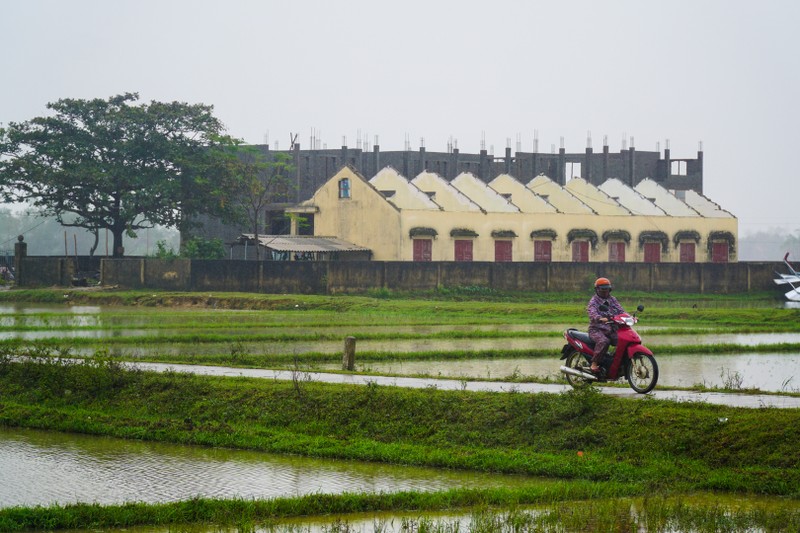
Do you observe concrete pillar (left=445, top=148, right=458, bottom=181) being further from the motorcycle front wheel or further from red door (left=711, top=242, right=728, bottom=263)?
the motorcycle front wheel

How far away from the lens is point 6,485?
36.6 feet

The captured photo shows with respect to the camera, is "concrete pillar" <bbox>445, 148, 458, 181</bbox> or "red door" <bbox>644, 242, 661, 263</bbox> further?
"concrete pillar" <bbox>445, 148, 458, 181</bbox>

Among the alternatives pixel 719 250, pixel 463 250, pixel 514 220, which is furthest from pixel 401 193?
pixel 719 250

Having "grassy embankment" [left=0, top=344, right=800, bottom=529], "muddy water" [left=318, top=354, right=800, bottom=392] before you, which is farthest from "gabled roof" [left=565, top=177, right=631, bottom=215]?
"grassy embankment" [left=0, top=344, right=800, bottom=529]

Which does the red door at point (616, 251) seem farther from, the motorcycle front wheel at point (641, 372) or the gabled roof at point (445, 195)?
the motorcycle front wheel at point (641, 372)

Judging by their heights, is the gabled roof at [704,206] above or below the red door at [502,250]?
above

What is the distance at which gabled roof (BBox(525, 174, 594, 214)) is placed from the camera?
62469 mm

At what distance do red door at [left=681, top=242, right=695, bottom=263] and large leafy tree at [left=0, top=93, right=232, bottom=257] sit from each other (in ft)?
90.7

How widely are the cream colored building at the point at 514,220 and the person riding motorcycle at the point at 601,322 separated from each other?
129ft

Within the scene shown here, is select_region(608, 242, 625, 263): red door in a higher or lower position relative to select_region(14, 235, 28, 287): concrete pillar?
higher

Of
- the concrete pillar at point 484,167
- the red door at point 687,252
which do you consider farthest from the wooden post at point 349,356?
the concrete pillar at point 484,167

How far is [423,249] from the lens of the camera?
184ft

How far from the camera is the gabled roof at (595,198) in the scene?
208 feet

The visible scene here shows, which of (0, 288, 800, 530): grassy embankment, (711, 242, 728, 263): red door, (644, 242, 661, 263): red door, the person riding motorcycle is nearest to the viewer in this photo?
(0, 288, 800, 530): grassy embankment
